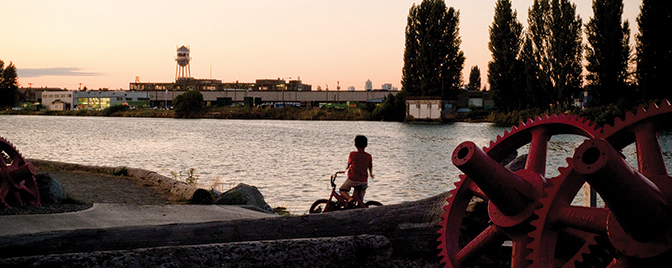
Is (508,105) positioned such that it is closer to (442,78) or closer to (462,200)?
(442,78)

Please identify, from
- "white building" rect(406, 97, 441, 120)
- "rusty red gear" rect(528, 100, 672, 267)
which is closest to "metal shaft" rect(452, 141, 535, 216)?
"rusty red gear" rect(528, 100, 672, 267)

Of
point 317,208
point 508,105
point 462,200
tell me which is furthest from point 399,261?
point 508,105

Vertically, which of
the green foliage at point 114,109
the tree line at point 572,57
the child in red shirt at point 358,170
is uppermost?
the tree line at point 572,57

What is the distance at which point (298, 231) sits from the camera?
18.0ft

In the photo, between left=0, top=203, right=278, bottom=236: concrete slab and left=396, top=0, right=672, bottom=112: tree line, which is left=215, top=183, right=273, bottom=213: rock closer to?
left=0, top=203, right=278, bottom=236: concrete slab

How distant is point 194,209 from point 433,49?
71.0 metres

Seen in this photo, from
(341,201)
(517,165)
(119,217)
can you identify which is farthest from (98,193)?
(517,165)

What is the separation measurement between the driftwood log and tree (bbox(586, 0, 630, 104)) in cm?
5267

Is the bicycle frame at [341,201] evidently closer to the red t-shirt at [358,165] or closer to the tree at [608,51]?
the red t-shirt at [358,165]

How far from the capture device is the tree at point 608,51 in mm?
53188

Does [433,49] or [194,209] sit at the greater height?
[433,49]

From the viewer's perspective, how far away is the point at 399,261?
541cm

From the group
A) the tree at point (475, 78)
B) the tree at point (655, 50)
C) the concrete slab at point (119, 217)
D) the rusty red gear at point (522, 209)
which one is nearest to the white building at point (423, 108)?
the tree at point (655, 50)

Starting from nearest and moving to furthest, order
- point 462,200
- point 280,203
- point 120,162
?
point 462,200, point 280,203, point 120,162
